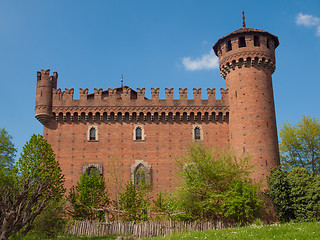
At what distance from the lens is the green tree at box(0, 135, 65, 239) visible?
15.4 m

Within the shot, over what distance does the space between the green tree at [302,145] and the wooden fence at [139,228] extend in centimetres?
1889

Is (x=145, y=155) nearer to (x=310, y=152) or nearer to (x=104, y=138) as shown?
(x=104, y=138)

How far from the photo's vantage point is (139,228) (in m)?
21.3

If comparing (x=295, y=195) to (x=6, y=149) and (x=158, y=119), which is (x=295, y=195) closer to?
(x=158, y=119)

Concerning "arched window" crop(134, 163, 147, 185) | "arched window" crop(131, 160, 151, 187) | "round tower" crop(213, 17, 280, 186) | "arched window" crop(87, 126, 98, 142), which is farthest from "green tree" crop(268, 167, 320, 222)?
"arched window" crop(87, 126, 98, 142)

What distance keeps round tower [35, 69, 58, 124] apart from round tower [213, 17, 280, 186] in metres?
16.2

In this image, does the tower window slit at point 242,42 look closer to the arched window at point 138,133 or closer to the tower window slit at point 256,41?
the tower window slit at point 256,41

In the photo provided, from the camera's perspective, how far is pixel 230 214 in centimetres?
2170

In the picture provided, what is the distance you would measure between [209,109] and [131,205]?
1160 cm

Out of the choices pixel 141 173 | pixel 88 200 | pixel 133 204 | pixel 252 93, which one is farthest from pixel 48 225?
pixel 252 93

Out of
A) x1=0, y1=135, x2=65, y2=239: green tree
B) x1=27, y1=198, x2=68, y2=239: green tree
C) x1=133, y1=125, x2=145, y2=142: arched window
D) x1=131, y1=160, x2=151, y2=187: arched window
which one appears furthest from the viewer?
x1=133, y1=125, x2=145, y2=142: arched window

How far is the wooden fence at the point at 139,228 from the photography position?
2109cm

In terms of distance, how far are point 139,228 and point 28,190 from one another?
27.3 ft

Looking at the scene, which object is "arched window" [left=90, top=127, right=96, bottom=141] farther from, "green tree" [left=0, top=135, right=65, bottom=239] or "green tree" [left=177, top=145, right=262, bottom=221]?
"green tree" [left=177, top=145, right=262, bottom=221]
